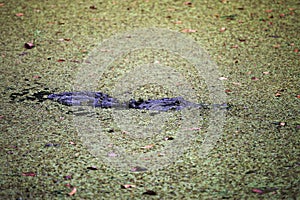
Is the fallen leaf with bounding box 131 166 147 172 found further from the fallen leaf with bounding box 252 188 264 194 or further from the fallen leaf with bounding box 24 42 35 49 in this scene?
the fallen leaf with bounding box 24 42 35 49

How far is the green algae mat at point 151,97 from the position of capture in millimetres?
1696

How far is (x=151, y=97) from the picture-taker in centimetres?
231

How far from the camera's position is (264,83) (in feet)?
7.82

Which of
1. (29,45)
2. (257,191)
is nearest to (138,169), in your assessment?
(257,191)

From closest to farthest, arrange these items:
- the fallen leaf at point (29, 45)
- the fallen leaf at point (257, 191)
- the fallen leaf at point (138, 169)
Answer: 1. the fallen leaf at point (257, 191)
2. the fallen leaf at point (138, 169)
3. the fallen leaf at point (29, 45)

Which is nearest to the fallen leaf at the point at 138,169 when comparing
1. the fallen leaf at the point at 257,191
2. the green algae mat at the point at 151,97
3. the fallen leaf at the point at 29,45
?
the green algae mat at the point at 151,97

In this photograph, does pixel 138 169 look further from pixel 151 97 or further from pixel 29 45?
pixel 29 45

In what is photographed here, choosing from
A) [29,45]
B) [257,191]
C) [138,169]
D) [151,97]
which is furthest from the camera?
[29,45]

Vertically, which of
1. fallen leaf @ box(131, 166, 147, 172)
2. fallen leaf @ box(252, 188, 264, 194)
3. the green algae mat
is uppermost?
the green algae mat

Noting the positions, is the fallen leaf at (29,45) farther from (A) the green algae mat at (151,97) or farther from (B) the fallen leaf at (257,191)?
(B) the fallen leaf at (257,191)

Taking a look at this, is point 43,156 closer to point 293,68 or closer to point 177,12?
point 293,68

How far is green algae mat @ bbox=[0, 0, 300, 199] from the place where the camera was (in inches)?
66.8

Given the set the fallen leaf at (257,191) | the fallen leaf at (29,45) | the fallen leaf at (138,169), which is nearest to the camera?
the fallen leaf at (257,191)

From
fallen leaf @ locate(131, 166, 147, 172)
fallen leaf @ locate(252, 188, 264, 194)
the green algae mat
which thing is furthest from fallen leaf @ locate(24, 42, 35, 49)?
fallen leaf @ locate(252, 188, 264, 194)
